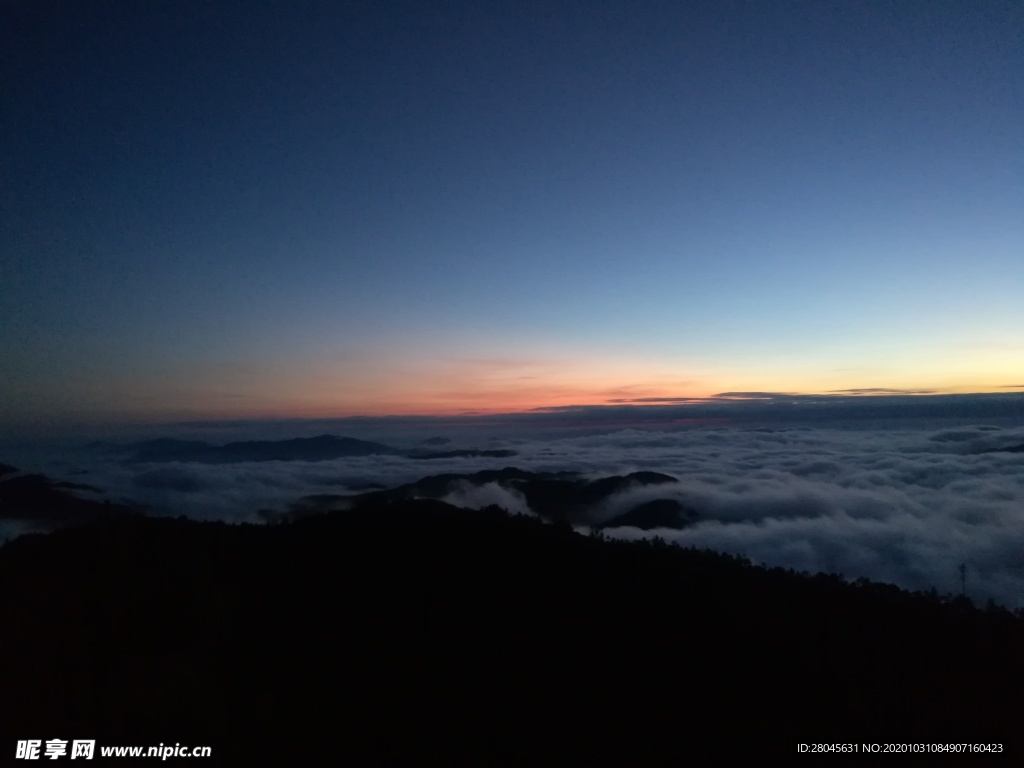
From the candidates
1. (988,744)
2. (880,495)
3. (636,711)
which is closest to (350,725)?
(636,711)

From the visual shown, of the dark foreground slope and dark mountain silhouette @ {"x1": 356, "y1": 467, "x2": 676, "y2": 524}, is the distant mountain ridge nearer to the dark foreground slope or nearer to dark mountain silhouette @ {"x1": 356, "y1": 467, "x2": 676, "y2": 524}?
dark mountain silhouette @ {"x1": 356, "y1": 467, "x2": 676, "y2": 524}

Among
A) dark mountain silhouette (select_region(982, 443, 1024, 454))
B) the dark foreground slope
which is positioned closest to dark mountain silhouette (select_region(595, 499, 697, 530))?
the dark foreground slope

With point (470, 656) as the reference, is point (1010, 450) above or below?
below

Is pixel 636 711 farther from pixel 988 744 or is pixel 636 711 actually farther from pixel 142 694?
pixel 142 694

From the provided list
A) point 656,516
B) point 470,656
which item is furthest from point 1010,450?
point 470,656

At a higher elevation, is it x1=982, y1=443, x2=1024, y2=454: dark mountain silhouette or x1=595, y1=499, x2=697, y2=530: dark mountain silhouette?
x1=982, y1=443, x2=1024, y2=454: dark mountain silhouette

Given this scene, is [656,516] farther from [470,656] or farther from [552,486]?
[470,656]

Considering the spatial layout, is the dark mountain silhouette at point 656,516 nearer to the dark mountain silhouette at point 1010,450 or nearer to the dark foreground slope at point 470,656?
the dark foreground slope at point 470,656
